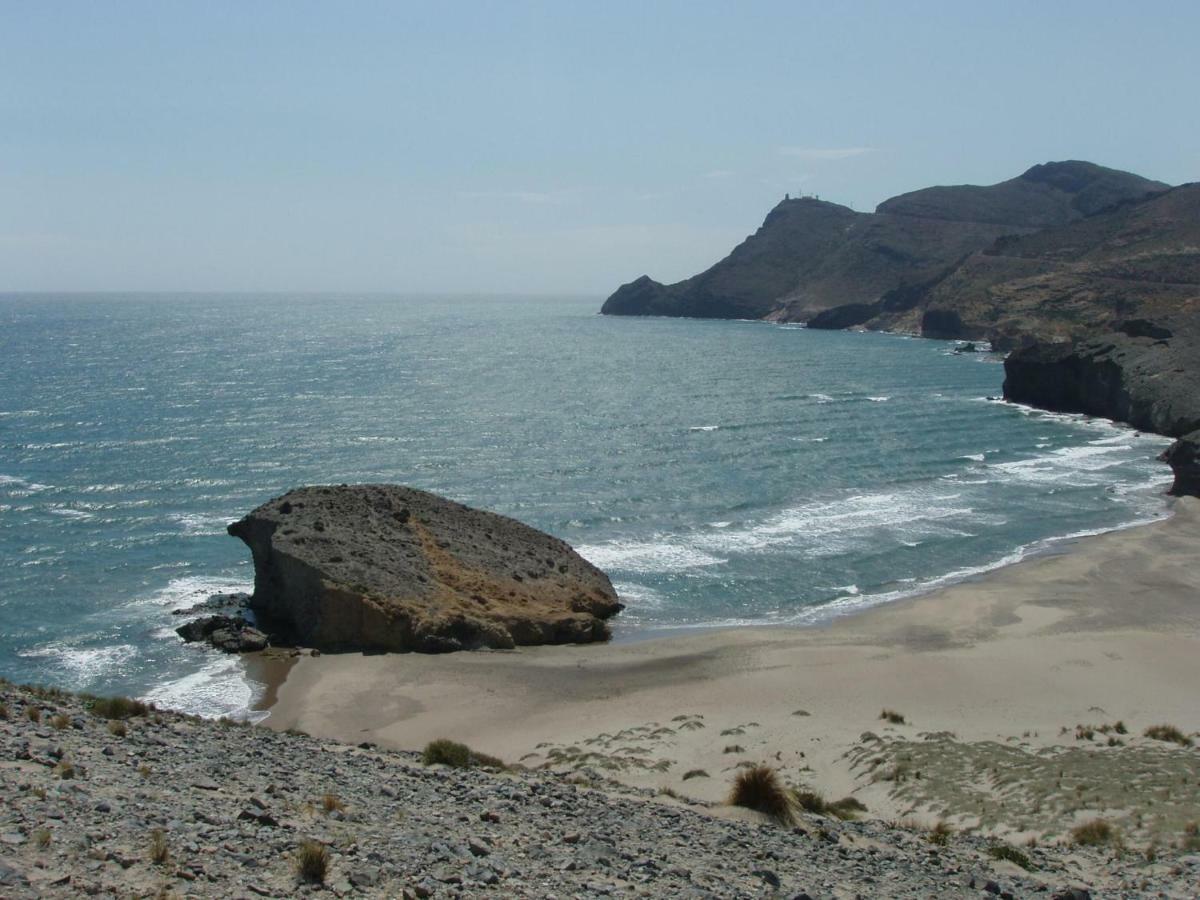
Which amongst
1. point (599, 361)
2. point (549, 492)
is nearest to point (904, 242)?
point (599, 361)

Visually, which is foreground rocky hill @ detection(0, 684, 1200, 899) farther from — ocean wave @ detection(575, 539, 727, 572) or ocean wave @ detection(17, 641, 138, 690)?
ocean wave @ detection(575, 539, 727, 572)

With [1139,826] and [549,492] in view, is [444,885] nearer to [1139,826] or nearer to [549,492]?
[1139,826]

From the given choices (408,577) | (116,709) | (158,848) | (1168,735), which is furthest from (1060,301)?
(158,848)

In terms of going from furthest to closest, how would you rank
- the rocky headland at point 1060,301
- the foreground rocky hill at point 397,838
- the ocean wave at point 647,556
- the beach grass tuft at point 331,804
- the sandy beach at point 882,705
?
the rocky headland at point 1060,301 → the ocean wave at point 647,556 → the sandy beach at point 882,705 → the beach grass tuft at point 331,804 → the foreground rocky hill at point 397,838

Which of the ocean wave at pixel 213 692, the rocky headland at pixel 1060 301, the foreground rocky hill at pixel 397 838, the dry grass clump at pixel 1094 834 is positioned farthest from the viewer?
the rocky headland at pixel 1060 301

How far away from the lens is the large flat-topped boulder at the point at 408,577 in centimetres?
2802

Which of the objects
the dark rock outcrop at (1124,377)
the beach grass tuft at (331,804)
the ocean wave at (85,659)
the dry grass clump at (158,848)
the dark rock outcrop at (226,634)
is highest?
the dark rock outcrop at (1124,377)

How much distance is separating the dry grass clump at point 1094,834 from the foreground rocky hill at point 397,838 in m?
0.39

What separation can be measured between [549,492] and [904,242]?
164 metres

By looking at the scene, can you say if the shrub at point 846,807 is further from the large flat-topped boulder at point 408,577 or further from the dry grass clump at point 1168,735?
the large flat-topped boulder at point 408,577

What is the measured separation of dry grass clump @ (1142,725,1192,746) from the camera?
19.8 metres

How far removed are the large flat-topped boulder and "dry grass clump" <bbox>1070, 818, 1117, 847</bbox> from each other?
15.7 meters

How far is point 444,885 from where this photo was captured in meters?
11.3

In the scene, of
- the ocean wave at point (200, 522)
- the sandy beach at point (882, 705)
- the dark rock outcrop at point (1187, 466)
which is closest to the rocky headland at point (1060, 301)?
the dark rock outcrop at point (1187, 466)
